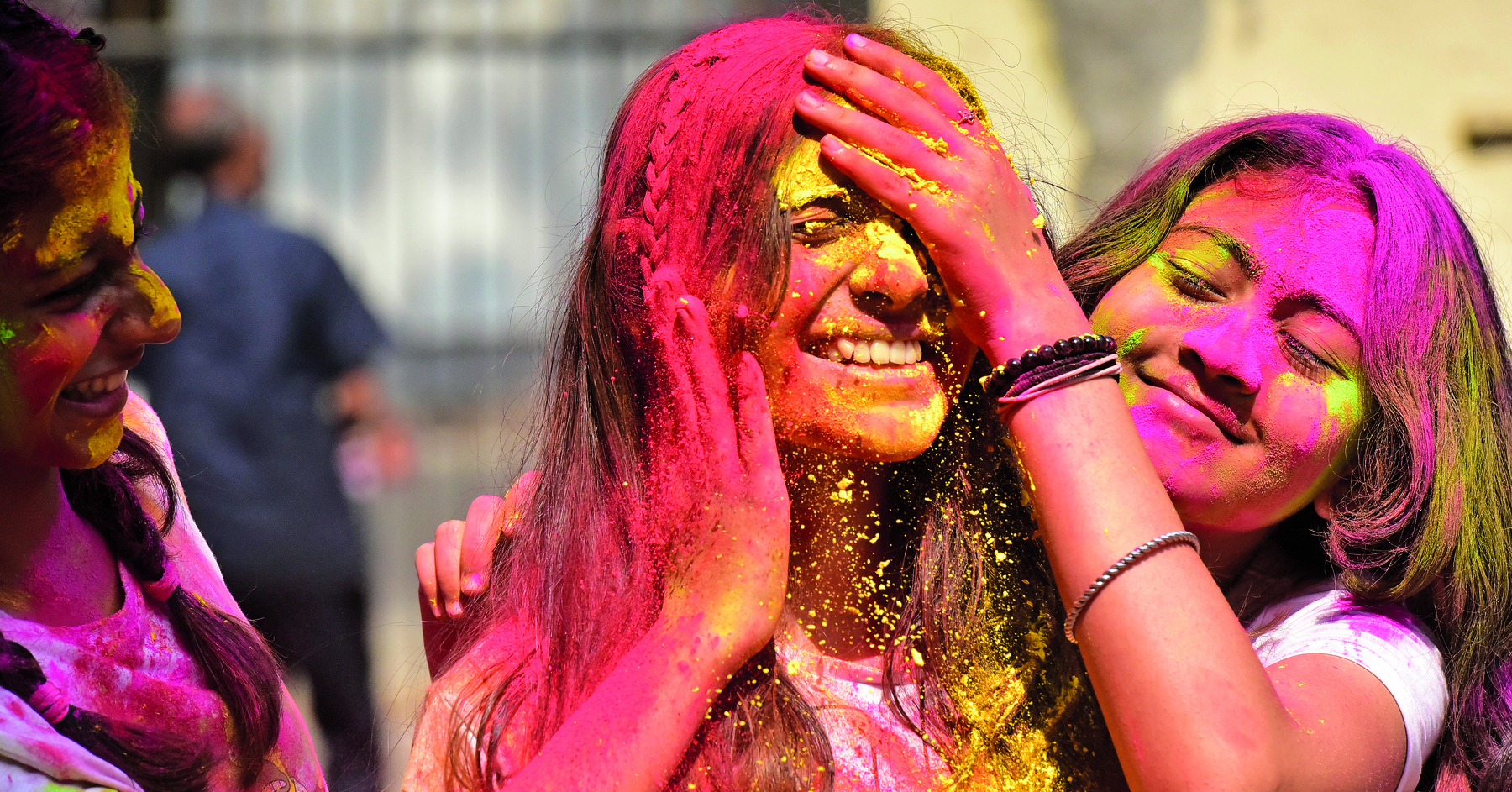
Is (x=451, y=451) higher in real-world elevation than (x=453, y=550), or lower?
lower

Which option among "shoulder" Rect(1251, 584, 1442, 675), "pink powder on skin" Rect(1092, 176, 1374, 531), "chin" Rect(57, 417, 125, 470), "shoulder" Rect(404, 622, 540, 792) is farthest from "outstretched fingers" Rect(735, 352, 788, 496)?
"shoulder" Rect(1251, 584, 1442, 675)

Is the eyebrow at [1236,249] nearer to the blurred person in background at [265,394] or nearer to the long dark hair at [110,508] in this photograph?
the long dark hair at [110,508]

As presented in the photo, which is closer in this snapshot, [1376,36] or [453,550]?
[453,550]

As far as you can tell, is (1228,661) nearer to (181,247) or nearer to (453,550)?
(453,550)

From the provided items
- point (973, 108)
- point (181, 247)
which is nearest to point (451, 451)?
point (181, 247)

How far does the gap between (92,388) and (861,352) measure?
834 mm

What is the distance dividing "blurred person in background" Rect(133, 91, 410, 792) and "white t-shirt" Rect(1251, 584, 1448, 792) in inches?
99.0

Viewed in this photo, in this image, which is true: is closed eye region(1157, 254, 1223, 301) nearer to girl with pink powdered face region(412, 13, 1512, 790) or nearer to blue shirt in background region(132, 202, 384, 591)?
girl with pink powdered face region(412, 13, 1512, 790)

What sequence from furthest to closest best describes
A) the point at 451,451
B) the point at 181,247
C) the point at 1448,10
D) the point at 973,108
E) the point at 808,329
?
the point at 451,451, the point at 1448,10, the point at 181,247, the point at 973,108, the point at 808,329

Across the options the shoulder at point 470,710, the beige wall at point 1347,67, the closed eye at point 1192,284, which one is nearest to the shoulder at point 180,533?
the shoulder at point 470,710

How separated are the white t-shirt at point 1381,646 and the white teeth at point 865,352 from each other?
656 mm

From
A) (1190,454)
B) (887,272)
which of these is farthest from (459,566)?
(1190,454)

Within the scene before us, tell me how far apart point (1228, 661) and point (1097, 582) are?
0.55 ft

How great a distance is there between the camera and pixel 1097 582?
1317mm
